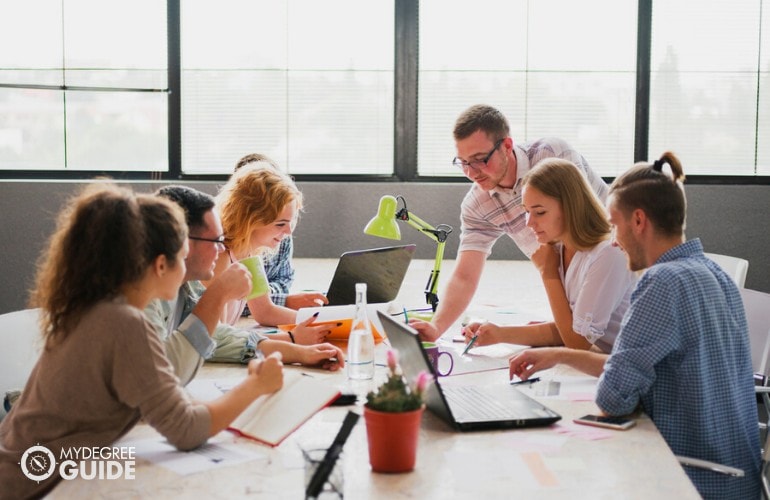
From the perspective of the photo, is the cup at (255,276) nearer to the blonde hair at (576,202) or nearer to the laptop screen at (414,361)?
the laptop screen at (414,361)

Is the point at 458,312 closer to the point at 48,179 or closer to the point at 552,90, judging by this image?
the point at 552,90

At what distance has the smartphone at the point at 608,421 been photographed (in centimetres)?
166

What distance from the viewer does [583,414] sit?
5.77 ft

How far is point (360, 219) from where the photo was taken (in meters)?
4.87

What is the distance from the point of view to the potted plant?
1.37 meters

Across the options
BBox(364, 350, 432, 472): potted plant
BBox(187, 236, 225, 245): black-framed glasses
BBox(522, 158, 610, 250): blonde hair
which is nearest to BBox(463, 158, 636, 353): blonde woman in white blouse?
BBox(522, 158, 610, 250): blonde hair

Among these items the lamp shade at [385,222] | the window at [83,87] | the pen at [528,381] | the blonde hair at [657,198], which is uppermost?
the window at [83,87]

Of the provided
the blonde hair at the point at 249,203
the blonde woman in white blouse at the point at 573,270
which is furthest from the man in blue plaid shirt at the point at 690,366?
the blonde hair at the point at 249,203

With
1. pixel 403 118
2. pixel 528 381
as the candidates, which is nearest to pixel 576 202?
pixel 528 381

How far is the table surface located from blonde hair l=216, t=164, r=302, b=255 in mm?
1043

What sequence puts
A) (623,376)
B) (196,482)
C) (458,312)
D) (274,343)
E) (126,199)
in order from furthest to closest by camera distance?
(458,312) < (274,343) < (623,376) < (126,199) < (196,482)

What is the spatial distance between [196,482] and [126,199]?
52 cm

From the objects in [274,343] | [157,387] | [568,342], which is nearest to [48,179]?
[274,343]

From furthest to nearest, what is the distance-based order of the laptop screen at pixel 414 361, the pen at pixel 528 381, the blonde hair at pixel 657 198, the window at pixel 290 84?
1. the window at pixel 290 84
2. the pen at pixel 528 381
3. the blonde hair at pixel 657 198
4. the laptop screen at pixel 414 361
